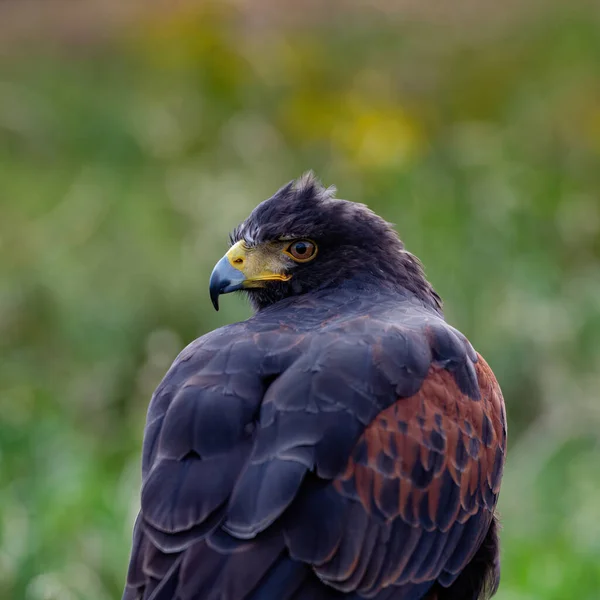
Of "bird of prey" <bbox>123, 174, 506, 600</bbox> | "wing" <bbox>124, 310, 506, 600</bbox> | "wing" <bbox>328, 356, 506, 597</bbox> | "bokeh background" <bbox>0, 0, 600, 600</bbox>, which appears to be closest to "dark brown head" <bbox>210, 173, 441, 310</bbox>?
"bird of prey" <bbox>123, 174, 506, 600</bbox>

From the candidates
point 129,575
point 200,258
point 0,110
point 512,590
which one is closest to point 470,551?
point 129,575

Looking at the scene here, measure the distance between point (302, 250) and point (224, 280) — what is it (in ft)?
1.16

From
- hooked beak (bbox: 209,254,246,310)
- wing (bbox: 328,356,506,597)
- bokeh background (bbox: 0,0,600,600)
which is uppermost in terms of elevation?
hooked beak (bbox: 209,254,246,310)

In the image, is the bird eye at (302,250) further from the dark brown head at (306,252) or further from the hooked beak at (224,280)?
the hooked beak at (224,280)

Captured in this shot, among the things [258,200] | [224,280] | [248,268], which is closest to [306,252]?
[248,268]

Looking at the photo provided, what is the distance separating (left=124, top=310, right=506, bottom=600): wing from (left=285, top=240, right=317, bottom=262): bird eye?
1.94 feet

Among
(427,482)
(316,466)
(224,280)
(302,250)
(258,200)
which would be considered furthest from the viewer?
(258,200)

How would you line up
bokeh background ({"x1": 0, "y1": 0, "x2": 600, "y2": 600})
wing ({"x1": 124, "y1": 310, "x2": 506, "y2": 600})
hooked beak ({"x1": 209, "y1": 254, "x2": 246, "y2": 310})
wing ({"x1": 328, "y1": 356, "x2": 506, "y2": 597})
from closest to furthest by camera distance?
wing ({"x1": 124, "y1": 310, "x2": 506, "y2": 600})
wing ({"x1": 328, "y1": 356, "x2": 506, "y2": 597})
hooked beak ({"x1": 209, "y1": 254, "x2": 246, "y2": 310})
bokeh background ({"x1": 0, "y1": 0, "x2": 600, "y2": 600})

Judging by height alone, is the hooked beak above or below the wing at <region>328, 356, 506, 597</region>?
above

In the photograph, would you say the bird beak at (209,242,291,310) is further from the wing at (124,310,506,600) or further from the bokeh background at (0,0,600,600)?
the bokeh background at (0,0,600,600)

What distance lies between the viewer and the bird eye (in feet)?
16.1

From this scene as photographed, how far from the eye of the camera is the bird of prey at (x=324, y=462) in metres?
3.76

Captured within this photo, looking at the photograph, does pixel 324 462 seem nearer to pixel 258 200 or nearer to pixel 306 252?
pixel 306 252

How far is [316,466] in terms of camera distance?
3834 mm
